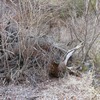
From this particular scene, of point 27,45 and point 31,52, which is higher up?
point 27,45

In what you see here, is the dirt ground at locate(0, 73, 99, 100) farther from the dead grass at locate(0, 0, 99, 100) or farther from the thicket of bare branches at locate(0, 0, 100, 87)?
the thicket of bare branches at locate(0, 0, 100, 87)

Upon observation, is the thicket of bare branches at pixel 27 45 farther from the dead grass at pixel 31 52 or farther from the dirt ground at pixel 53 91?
the dirt ground at pixel 53 91

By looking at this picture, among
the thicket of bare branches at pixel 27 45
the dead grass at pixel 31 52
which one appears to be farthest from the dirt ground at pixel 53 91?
the thicket of bare branches at pixel 27 45

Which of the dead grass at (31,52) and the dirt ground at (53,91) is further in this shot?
the dead grass at (31,52)

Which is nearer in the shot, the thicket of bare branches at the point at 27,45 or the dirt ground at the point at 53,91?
the dirt ground at the point at 53,91

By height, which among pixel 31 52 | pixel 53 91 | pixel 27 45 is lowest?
pixel 53 91

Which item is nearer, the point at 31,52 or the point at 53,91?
the point at 53,91

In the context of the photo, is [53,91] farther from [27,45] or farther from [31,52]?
[27,45]

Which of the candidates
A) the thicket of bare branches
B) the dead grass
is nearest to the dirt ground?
the dead grass

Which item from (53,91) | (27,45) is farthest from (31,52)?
(53,91)

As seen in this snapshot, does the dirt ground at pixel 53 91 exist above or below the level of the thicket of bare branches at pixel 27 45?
below

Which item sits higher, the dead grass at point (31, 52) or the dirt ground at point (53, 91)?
the dead grass at point (31, 52)

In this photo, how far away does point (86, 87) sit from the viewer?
4316 mm

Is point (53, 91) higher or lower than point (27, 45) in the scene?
lower
